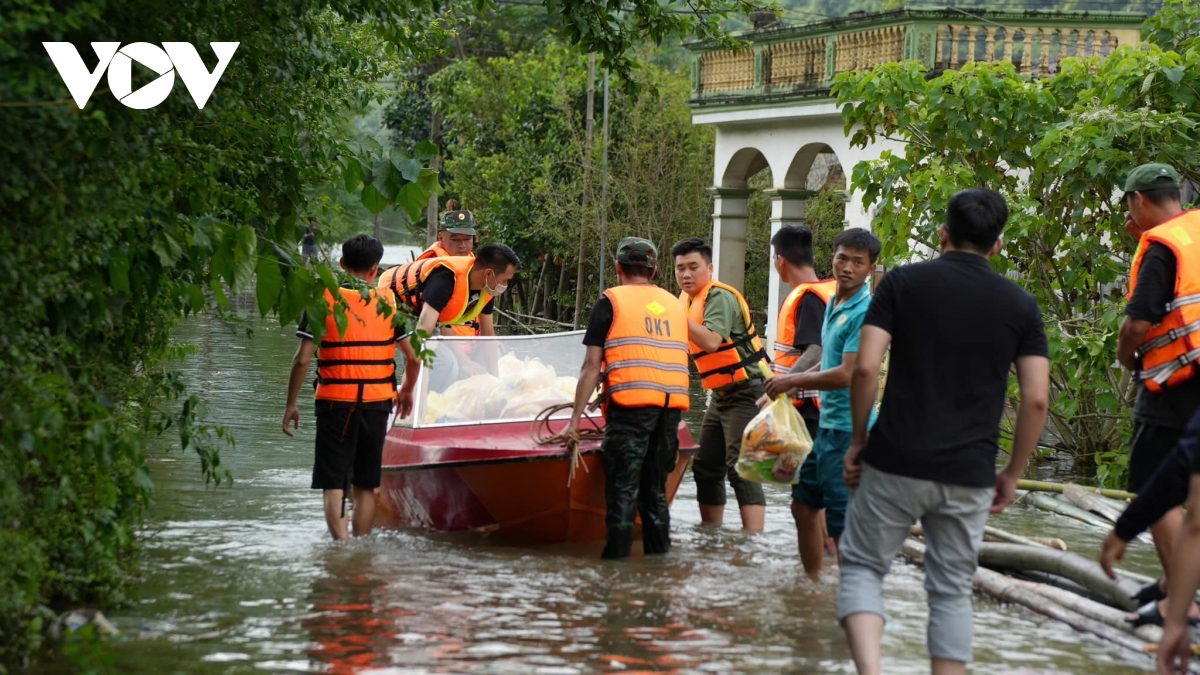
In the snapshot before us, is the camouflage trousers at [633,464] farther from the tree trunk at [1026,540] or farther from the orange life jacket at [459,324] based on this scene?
the orange life jacket at [459,324]

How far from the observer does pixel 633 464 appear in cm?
923

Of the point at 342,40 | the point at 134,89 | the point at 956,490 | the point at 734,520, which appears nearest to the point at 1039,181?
the point at 734,520

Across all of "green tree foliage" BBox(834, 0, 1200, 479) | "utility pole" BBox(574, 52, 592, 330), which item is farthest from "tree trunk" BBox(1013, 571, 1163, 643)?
"utility pole" BBox(574, 52, 592, 330)

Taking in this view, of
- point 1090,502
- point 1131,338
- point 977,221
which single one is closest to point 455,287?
point 1090,502

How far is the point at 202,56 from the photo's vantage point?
691 centimetres

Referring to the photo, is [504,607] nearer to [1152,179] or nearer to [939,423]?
[939,423]

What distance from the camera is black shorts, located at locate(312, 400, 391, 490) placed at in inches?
374

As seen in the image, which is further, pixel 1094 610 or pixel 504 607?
pixel 504 607

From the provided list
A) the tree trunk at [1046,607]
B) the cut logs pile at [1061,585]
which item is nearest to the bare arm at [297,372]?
the tree trunk at [1046,607]

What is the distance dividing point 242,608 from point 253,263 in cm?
236

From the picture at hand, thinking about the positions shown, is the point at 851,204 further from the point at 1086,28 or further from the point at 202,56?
the point at 202,56

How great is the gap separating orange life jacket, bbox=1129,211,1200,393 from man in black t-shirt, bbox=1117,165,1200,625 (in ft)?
0.09

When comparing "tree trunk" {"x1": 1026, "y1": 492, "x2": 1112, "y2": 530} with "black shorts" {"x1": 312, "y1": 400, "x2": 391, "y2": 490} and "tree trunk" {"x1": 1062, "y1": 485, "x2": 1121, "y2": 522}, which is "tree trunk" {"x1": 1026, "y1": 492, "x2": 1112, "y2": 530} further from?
"black shorts" {"x1": 312, "y1": 400, "x2": 391, "y2": 490}
